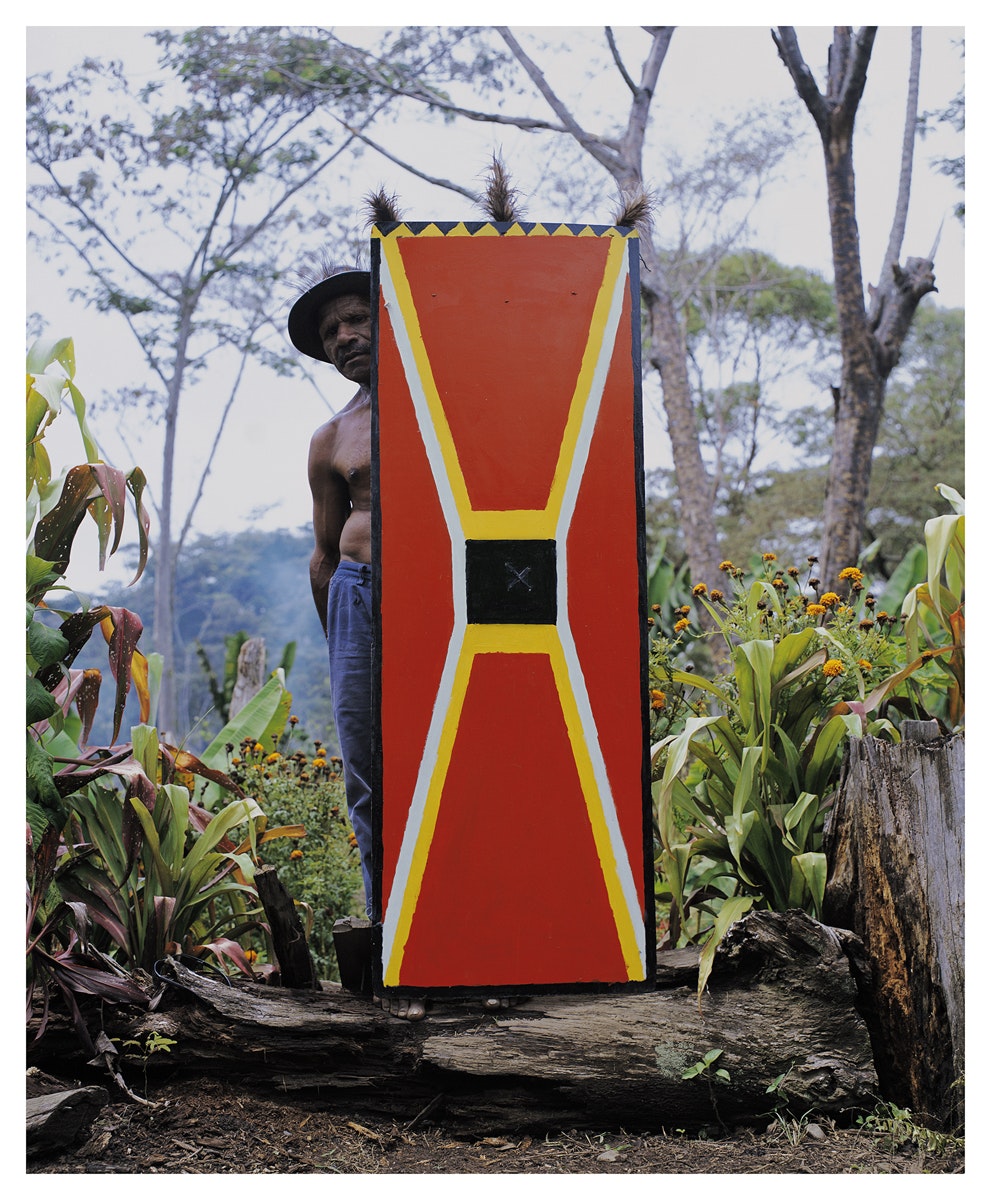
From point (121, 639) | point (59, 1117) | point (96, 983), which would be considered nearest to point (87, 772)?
point (121, 639)

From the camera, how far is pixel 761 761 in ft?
8.34

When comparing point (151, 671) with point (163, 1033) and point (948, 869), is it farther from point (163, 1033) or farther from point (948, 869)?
point (948, 869)

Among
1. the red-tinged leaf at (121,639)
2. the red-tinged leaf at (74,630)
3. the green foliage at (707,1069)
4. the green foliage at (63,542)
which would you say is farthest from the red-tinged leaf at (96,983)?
the green foliage at (707,1069)

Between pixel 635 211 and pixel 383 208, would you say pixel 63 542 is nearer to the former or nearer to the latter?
pixel 383 208

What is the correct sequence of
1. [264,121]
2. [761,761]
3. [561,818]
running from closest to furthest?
[561,818]
[761,761]
[264,121]

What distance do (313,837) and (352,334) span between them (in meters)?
1.84

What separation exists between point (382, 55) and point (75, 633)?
7226 millimetres

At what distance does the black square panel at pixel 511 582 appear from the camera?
2.30 metres

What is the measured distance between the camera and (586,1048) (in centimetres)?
231

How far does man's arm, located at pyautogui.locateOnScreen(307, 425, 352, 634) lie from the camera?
2.67 meters

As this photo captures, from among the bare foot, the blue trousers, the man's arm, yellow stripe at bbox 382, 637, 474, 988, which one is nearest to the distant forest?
the man's arm

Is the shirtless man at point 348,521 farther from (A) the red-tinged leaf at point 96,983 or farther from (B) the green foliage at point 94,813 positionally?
(A) the red-tinged leaf at point 96,983

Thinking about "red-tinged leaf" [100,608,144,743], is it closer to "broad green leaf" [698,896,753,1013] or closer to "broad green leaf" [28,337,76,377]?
"broad green leaf" [28,337,76,377]
